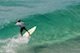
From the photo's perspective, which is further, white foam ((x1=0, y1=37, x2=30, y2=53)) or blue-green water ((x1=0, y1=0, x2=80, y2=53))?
blue-green water ((x1=0, y1=0, x2=80, y2=53))

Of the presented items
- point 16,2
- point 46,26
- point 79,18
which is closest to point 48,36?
point 46,26

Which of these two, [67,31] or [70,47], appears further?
[67,31]

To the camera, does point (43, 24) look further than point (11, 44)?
Yes

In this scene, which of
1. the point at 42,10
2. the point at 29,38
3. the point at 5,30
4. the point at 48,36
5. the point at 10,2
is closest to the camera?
the point at 29,38

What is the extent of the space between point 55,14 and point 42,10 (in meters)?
2.93

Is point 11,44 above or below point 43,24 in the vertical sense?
below

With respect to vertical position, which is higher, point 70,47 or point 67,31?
point 67,31

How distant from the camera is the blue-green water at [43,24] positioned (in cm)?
2084

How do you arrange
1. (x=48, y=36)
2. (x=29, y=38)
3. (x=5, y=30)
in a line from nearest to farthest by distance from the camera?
(x=29, y=38) < (x=48, y=36) < (x=5, y=30)

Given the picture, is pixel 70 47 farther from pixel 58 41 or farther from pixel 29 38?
pixel 29 38

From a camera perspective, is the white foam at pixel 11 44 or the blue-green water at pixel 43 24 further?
the blue-green water at pixel 43 24

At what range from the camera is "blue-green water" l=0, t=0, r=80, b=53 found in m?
20.8

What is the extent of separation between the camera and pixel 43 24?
2798 cm

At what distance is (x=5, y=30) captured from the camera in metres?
26.5
